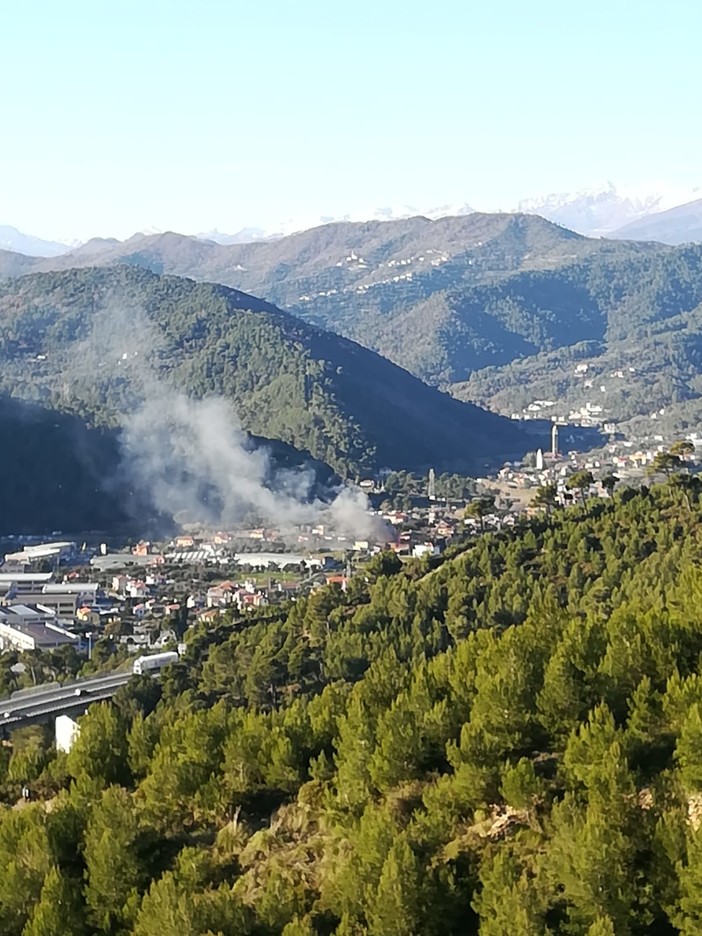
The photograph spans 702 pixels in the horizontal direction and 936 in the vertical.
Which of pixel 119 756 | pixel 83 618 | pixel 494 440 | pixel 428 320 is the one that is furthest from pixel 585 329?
pixel 119 756

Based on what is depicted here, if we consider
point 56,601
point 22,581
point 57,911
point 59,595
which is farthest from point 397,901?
point 22,581

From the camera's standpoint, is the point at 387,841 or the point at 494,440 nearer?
the point at 387,841

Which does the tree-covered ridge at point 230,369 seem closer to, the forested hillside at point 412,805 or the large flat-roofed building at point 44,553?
the large flat-roofed building at point 44,553

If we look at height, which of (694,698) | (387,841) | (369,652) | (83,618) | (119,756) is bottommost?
(83,618)

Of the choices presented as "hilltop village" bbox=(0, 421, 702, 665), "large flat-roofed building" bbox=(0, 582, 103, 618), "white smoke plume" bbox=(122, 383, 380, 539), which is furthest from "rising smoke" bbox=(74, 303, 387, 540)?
"large flat-roofed building" bbox=(0, 582, 103, 618)

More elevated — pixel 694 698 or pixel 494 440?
pixel 694 698

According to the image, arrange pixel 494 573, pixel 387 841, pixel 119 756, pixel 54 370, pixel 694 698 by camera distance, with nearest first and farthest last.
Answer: pixel 387 841
pixel 694 698
pixel 119 756
pixel 494 573
pixel 54 370

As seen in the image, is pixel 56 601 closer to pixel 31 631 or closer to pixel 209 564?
pixel 31 631

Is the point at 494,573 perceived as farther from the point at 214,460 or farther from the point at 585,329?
the point at 585,329

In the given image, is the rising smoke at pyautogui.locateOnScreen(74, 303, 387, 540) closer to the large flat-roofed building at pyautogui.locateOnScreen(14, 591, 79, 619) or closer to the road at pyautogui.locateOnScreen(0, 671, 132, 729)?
the large flat-roofed building at pyautogui.locateOnScreen(14, 591, 79, 619)
